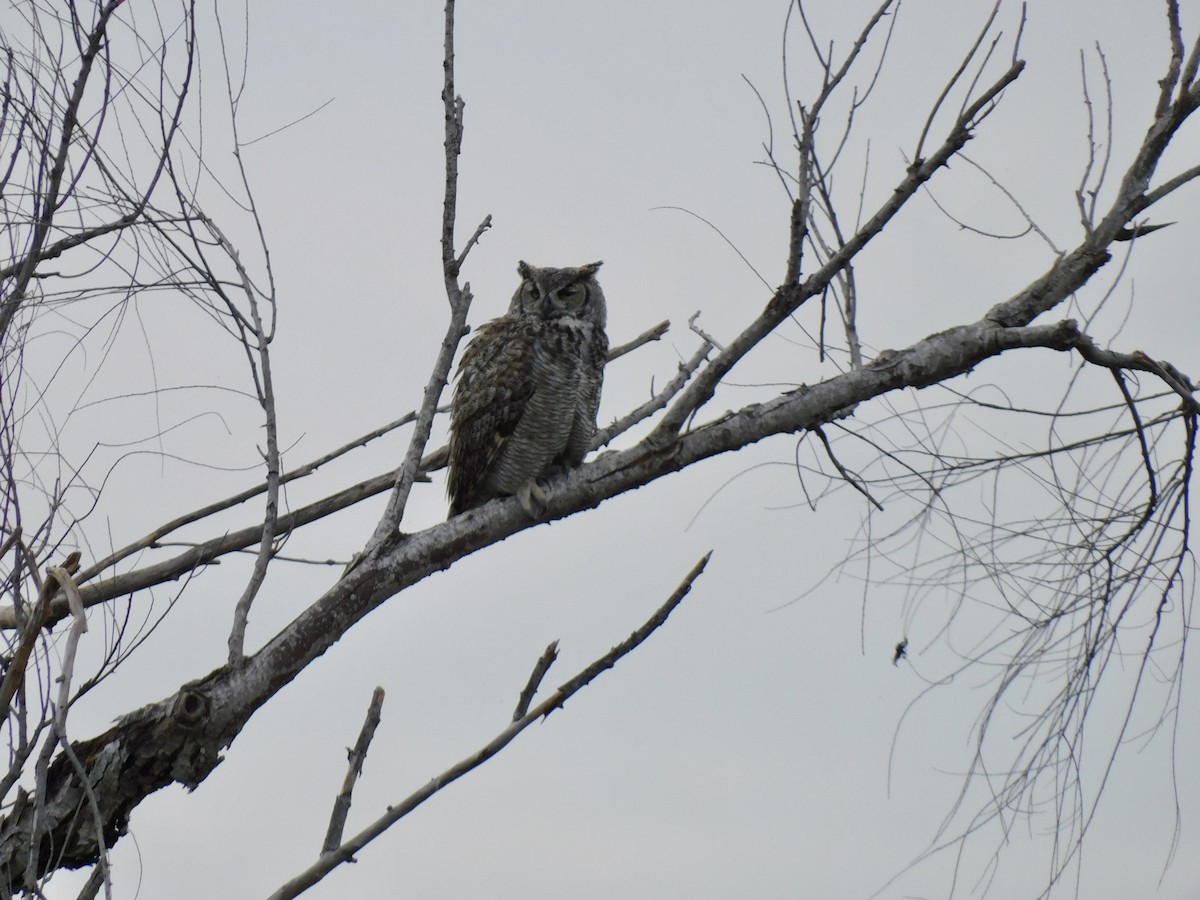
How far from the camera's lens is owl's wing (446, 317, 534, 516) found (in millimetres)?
A: 4172

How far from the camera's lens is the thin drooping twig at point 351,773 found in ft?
6.94

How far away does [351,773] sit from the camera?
2.22m

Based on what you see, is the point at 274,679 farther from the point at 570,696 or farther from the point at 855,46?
the point at 855,46

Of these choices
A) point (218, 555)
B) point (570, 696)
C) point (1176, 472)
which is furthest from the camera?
point (218, 555)

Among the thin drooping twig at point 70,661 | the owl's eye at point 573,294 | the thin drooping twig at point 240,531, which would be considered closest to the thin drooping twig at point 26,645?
the thin drooping twig at point 70,661

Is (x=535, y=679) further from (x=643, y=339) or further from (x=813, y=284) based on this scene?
(x=643, y=339)

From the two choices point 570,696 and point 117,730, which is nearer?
point 570,696

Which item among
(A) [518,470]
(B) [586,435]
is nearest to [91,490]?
(A) [518,470]

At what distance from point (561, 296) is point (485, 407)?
0.73 metres

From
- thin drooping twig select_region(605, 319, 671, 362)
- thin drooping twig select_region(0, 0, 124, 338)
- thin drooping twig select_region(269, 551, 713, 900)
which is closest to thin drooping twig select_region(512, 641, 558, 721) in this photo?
thin drooping twig select_region(269, 551, 713, 900)

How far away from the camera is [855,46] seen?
2.90 meters

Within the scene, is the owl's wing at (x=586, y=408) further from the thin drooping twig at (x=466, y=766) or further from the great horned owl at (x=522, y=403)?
the thin drooping twig at (x=466, y=766)

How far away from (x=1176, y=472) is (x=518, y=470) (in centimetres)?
209

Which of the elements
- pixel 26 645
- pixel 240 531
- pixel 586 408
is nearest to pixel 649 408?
pixel 586 408
